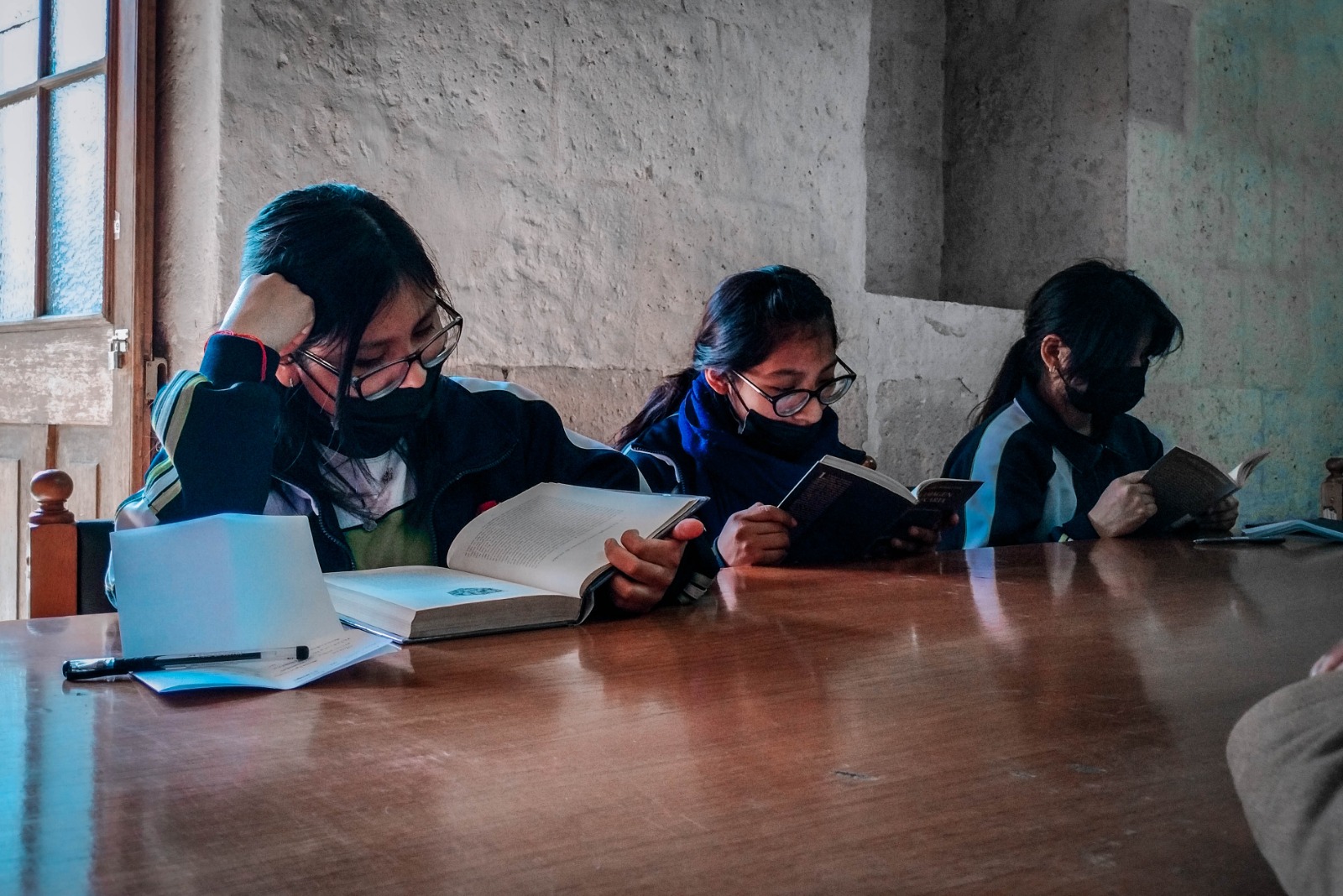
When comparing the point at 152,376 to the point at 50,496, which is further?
the point at 152,376

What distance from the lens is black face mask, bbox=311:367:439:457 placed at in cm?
163

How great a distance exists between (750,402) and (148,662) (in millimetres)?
1586

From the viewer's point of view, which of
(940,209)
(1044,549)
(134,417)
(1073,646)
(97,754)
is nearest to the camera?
(97,754)

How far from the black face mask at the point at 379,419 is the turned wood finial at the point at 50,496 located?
14.0 inches

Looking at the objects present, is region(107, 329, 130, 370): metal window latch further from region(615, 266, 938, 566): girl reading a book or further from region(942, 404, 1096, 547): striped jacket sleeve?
region(942, 404, 1096, 547): striped jacket sleeve

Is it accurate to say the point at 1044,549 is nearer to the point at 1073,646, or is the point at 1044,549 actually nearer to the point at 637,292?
the point at 1073,646

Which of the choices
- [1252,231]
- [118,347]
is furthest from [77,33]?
[1252,231]

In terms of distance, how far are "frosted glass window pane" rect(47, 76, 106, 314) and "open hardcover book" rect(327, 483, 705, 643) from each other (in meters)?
1.59

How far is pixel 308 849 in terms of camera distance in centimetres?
56

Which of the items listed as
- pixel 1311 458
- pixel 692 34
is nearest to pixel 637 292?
pixel 692 34

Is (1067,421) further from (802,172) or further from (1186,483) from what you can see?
(802,172)

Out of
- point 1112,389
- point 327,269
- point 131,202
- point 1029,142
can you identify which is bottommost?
point 1112,389

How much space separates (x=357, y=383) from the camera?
1.61 metres

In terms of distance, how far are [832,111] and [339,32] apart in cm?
150
